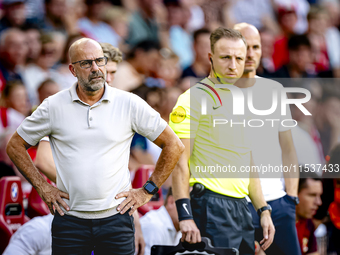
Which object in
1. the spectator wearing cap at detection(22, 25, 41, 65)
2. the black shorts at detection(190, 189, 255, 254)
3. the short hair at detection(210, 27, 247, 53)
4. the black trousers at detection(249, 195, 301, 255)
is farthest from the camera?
the spectator wearing cap at detection(22, 25, 41, 65)

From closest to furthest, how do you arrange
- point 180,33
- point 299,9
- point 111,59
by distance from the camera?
point 111,59 < point 180,33 < point 299,9

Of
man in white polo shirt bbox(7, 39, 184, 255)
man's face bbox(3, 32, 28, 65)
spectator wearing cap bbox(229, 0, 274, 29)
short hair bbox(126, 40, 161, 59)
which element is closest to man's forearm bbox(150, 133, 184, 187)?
man in white polo shirt bbox(7, 39, 184, 255)

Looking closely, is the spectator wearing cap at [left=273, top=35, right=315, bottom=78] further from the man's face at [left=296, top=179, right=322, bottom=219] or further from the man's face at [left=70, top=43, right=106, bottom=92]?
the man's face at [left=70, top=43, right=106, bottom=92]

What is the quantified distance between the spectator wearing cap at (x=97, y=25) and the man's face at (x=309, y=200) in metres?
3.80

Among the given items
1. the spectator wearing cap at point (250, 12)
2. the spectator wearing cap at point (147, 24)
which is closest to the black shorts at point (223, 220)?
the spectator wearing cap at point (147, 24)

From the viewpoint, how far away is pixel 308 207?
5695 millimetres

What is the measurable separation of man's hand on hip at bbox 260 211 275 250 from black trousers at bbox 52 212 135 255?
128cm

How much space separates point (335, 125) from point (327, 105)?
14.1 inches

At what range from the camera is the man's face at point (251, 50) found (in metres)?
4.66

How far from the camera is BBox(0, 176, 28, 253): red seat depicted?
4.78 metres

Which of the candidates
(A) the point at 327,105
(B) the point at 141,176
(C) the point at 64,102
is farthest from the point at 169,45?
(C) the point at 64,102

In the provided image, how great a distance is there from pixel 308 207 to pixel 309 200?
0.25 feet

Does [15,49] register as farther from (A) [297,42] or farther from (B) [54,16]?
(A) [297,42]

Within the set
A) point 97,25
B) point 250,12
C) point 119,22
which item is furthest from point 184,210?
point 250,12
